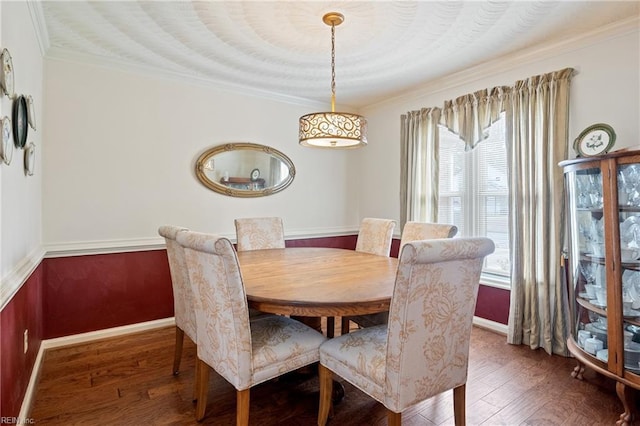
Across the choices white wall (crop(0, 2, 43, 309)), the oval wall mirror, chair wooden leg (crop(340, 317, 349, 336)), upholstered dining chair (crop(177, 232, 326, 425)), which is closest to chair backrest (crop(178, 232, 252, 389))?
upholstered dining chair (crop(177, 232, 326, 425))

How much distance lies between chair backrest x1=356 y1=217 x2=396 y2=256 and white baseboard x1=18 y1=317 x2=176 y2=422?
198 cm

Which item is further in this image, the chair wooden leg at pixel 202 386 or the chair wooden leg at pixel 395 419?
the chair wooden leg at pixel 202 386

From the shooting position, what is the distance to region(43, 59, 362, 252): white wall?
2795mm

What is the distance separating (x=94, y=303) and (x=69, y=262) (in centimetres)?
40

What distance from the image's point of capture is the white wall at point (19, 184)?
154cm

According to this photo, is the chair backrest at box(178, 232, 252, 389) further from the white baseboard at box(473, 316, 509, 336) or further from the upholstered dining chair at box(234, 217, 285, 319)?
the white baseboard at box(473, 316, 509, 336)

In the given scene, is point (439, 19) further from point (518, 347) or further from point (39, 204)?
point (39, 204)

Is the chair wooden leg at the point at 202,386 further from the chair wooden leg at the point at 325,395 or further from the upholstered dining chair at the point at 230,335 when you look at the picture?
the chair wooden leg at the point at 325,395

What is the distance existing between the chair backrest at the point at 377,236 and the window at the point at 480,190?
34.0 inches

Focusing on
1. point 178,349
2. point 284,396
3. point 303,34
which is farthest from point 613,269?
point 178,349

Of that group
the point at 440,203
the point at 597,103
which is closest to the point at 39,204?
the point at 440,203

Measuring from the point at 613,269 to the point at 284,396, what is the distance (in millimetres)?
2048

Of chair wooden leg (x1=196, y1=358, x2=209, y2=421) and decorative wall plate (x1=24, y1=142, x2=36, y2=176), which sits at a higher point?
decorative wall plate (x1=24, y1=142, x2=36, y2=176)

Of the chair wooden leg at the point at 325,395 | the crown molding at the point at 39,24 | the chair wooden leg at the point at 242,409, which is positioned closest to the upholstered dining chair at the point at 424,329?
the chair wooden leg at the point at 325,395
